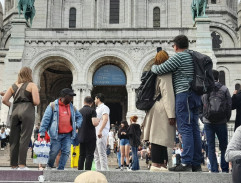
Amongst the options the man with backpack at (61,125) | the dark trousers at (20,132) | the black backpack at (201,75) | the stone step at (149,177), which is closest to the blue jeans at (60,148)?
the man with backpack at (61,125)

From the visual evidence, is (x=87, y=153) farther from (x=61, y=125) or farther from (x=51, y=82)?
(x=51, y=82)

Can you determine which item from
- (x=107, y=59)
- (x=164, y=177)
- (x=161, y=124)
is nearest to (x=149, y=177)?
(x=164, y=177)

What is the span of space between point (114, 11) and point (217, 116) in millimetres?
25306

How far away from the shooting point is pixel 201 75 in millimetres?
5988

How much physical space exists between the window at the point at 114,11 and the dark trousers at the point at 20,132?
25.1m

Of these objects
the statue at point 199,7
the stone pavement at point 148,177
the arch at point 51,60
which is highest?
the statue at point 199,7

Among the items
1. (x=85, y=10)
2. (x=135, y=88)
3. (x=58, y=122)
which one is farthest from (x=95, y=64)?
(x=58, y=122)

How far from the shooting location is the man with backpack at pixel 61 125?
6.99 m

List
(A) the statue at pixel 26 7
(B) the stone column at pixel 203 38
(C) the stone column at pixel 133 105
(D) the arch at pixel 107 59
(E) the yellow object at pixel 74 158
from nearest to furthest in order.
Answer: (E) the yellow object at pixel 74 158, (B) the stone column at pixel 203 38, (C) the stone column at pixel 133 105, (D) the arch at pixel 107 59, (A) the statue at pixel 26 7

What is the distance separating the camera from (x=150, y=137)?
589cm

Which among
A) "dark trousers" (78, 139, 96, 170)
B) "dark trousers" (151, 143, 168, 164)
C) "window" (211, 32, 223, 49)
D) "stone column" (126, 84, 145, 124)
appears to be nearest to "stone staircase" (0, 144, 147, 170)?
"stone column" (126, 84, 145, 124)

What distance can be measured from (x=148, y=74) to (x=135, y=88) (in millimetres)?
16727

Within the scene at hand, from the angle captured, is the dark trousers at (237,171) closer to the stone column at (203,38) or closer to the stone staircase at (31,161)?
the stone staircase at (31,161)

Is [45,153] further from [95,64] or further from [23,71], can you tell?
[95,64]
